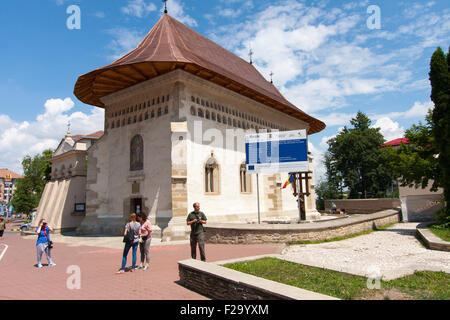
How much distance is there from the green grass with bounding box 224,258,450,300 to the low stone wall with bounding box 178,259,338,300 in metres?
0.92

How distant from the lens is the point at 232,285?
502 cm

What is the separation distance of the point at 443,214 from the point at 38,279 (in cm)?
1536

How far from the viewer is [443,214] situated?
44.8 ft

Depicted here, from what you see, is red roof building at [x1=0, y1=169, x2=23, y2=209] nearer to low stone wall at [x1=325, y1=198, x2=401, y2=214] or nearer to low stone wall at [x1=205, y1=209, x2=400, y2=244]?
low stone wall at [x1=325, y1=198, x2=401, y2=214]

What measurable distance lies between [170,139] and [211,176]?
330 cm

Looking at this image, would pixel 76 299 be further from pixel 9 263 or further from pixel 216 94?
pixel 216 94

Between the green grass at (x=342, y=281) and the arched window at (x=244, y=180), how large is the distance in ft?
42.9

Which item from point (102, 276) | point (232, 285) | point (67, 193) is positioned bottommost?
point (102, 276)

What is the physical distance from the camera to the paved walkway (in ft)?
21.1

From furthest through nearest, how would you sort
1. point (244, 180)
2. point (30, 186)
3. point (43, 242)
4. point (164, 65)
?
point (30, 186) < point (244, 180) < point (164, 65) < point (43, 242)

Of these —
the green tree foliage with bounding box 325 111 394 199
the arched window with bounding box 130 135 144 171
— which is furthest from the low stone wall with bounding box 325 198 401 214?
the arched window with bounding box 130 135 144 171

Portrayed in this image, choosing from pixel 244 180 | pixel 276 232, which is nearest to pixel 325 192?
pixel 244 180

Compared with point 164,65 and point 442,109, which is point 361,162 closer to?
point 442,109
